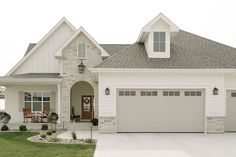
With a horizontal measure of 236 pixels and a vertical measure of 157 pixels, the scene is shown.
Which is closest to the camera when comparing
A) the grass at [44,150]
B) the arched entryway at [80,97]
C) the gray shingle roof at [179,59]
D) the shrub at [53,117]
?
the grass at [44,150]

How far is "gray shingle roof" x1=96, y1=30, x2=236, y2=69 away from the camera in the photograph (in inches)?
687

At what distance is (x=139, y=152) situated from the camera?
11516 mm

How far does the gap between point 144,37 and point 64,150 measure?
10.0m

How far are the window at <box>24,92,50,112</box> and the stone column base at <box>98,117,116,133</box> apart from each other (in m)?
7.05

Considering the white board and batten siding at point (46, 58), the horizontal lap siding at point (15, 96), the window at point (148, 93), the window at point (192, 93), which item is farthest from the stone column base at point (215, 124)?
the white board and batten siding at point (46, 58)

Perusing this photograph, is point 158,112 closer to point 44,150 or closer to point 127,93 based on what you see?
point 127,93

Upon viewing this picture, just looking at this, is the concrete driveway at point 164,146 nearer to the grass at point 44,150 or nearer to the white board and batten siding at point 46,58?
the grass at point 44,150

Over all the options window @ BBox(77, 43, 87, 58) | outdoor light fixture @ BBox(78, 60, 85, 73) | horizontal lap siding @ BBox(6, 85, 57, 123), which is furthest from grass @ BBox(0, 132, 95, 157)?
horizontal lap siding @ BBox(6, 85, 57, 123)

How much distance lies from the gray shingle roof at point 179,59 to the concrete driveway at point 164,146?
387 centimetres

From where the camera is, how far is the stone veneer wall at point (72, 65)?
2117 cm

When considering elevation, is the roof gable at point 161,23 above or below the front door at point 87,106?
above

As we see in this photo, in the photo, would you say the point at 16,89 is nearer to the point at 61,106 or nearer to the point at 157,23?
the point at 61,106

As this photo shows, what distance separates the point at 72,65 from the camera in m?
21.3

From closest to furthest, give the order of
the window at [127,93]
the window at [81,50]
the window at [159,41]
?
1. the window at [127,93]
2. the window at [159,41]
3. the window at [81,50]
